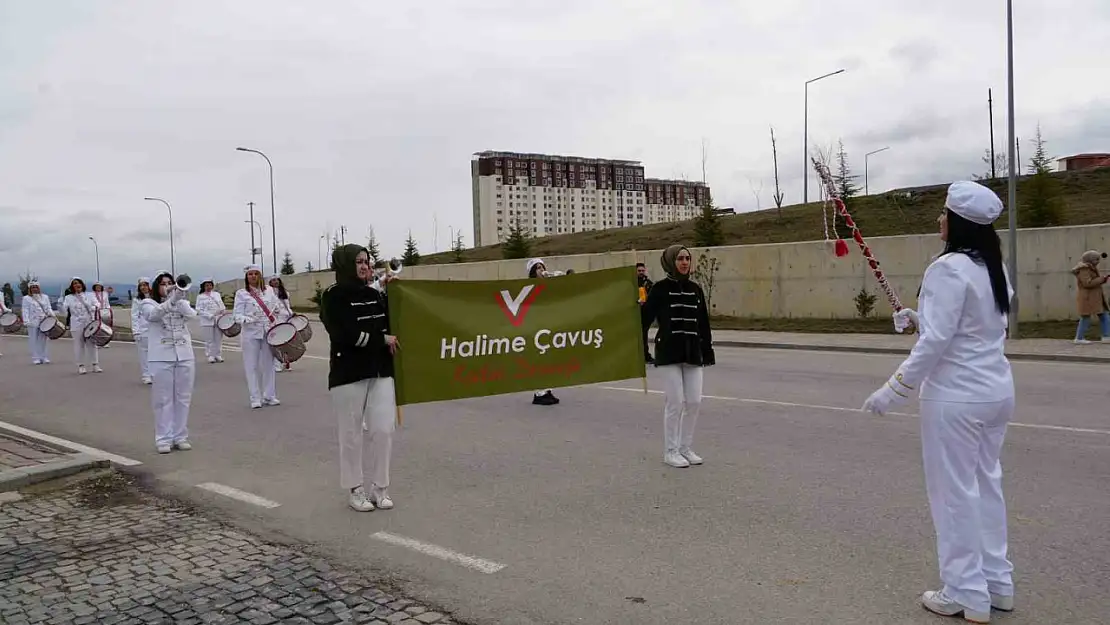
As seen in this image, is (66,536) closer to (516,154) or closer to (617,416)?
(617,416)

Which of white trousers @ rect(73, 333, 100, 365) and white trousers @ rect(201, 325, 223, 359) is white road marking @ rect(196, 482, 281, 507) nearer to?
white trousers @ rect(73, 333, 100, 365)

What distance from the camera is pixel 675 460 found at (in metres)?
7.43

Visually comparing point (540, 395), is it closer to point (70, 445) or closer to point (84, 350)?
point (70, 445)

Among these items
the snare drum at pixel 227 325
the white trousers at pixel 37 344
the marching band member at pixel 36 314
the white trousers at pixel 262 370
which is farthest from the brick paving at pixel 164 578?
the white trousers at pixel 37 344

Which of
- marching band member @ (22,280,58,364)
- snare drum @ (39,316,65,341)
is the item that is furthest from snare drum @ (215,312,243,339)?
marching band member @ (22,280,58,364)

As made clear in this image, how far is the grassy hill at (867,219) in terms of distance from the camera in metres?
34.0

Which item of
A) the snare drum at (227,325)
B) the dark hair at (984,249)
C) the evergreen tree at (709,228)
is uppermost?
the evergreen tree at (709,228)

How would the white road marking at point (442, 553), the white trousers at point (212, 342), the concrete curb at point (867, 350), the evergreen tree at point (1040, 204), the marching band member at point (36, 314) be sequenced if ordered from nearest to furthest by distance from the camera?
the white road marking at point (442, 553) < the concrete curb at point (867, 350) < the white trousers at point (212, 342) < the marching band member at point (36, 314) < the evergreen tree at point (1040, 204)

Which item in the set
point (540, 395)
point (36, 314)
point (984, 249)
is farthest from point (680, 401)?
point (36, 314)

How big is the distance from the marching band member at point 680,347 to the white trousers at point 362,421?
2429 mm

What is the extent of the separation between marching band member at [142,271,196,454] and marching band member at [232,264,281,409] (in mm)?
2977

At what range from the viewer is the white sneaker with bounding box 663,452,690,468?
739 cm

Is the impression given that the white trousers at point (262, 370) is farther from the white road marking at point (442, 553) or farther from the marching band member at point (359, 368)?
the white road marking at point (442, 553)

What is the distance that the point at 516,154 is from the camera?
13325cm
